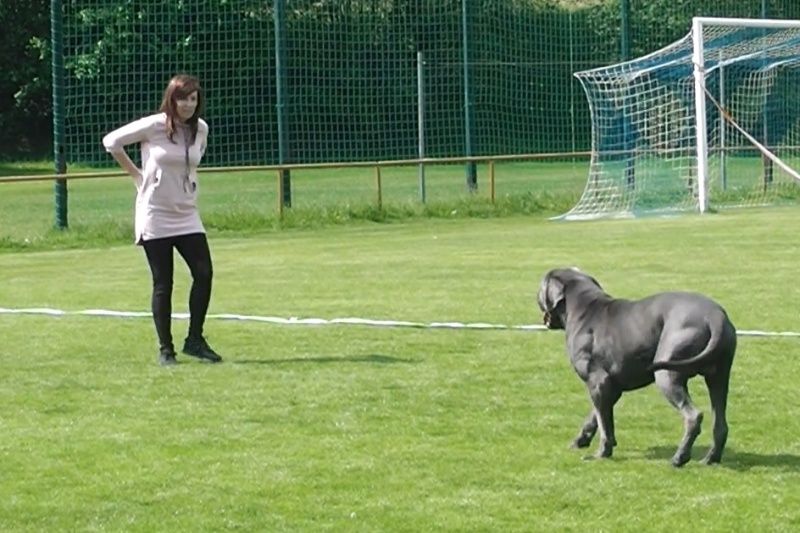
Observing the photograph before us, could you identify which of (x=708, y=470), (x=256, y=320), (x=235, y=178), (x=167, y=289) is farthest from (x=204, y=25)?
(x=708, y=470)

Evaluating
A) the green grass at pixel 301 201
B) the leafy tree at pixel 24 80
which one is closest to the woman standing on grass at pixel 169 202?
the green grass at pixel 301 201

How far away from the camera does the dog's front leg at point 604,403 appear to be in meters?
7.66

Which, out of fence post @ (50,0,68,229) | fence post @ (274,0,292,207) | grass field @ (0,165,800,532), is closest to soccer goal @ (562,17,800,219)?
fence post @ (274,0,292,207)

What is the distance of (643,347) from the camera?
7.54m

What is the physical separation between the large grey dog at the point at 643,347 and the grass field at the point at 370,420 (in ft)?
0.76

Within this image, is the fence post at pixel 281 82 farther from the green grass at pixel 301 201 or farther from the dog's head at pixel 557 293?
the dog's head at pixel 557 293

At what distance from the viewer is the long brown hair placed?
10.6 m

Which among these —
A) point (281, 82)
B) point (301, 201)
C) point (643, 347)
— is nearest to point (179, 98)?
point (643, 347)

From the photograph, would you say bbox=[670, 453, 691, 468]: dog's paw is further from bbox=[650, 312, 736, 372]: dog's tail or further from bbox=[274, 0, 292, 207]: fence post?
bbox=[274, 0, 292, 207]: fence post

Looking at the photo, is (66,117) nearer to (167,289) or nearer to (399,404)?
(167,289)

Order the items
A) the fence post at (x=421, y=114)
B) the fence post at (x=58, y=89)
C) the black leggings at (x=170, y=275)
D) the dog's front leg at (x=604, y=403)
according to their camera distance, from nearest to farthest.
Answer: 1. the dog's front leg at (x=604, y=403)
2. the black leggings at (x=170, y=275)
3. the fence post at (x=58, y=89)
4. the fence post at (x=421, y=114)

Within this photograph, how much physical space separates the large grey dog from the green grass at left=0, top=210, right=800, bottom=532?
23cm

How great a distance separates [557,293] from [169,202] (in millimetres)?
3606

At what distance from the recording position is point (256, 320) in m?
13.2
